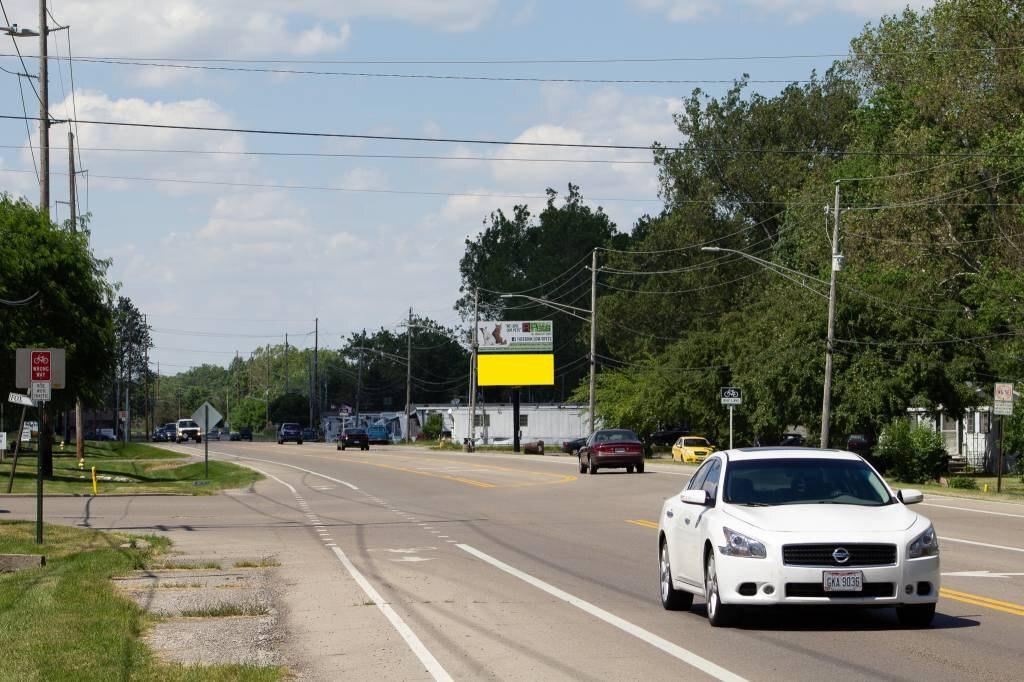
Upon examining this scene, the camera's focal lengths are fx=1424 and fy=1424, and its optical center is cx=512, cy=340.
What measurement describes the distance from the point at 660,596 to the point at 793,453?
2.54 metres

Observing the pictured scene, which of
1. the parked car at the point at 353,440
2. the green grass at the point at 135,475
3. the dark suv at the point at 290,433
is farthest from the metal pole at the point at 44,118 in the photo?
the dark suv at the point at 290,433

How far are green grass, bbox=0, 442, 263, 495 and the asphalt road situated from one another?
7303mm

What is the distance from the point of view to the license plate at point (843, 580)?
448 inches

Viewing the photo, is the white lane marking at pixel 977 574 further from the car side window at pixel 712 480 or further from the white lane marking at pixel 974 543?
the car side window at pixel 712 480

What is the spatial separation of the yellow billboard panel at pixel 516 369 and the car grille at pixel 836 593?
9130 cm

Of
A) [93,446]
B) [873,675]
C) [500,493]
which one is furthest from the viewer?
[93,446]

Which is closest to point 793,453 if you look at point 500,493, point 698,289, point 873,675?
point 873,675

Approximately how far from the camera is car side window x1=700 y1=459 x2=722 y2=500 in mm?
12873

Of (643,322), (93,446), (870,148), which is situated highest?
(870,148)

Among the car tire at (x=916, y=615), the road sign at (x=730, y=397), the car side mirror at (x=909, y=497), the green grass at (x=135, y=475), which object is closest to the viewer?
the car tire at (x=916, y=615)

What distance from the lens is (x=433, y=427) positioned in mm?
124562

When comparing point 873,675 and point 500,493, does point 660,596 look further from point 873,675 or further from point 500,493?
point 500,493

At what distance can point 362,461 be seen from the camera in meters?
67.2

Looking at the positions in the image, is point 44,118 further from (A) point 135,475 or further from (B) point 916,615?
(B) point 916,615
